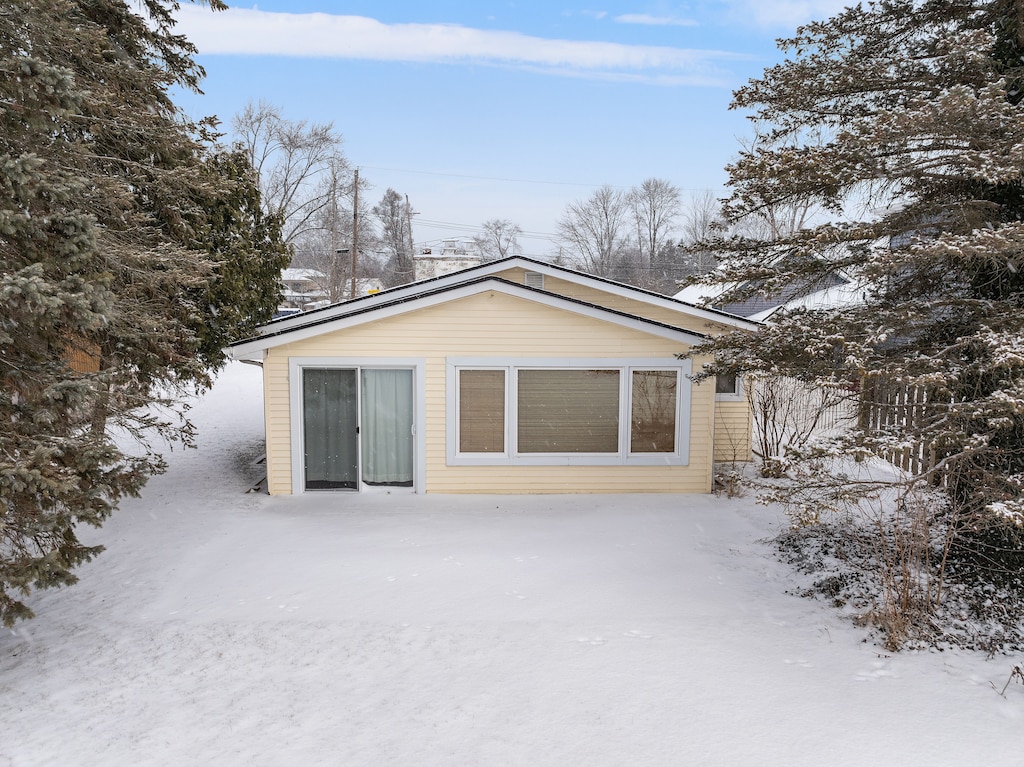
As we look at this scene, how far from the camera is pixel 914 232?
249 inches

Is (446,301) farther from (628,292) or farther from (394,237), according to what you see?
(394,237)

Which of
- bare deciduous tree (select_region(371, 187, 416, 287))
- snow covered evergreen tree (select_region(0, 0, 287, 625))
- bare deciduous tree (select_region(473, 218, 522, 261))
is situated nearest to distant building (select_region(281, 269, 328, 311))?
bare deciduous tree (select_region(371, 187, 416, 287))

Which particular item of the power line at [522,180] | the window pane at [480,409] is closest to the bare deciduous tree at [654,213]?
the power line at [522,180]

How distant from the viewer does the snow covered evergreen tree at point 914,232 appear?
17.0 feet

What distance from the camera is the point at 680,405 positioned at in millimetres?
10133

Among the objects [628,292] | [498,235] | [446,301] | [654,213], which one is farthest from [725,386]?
[498,235]

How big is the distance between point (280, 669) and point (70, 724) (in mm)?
1359

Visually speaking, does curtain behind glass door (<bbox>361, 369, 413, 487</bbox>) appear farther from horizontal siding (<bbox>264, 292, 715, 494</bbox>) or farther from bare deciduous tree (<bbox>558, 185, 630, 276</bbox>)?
bare deciduous tree (<bbox>558, 185, 630, 276</bbox>)

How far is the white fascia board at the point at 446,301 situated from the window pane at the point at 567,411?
92cm

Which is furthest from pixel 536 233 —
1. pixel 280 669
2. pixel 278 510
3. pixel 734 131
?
pixel 280 669

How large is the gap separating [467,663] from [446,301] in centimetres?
585

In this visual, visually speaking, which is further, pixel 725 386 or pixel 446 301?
pixel 725 386

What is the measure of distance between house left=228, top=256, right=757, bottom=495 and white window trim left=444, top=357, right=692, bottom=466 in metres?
0.02

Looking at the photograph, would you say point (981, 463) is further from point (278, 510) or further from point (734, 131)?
point (278, 510)
